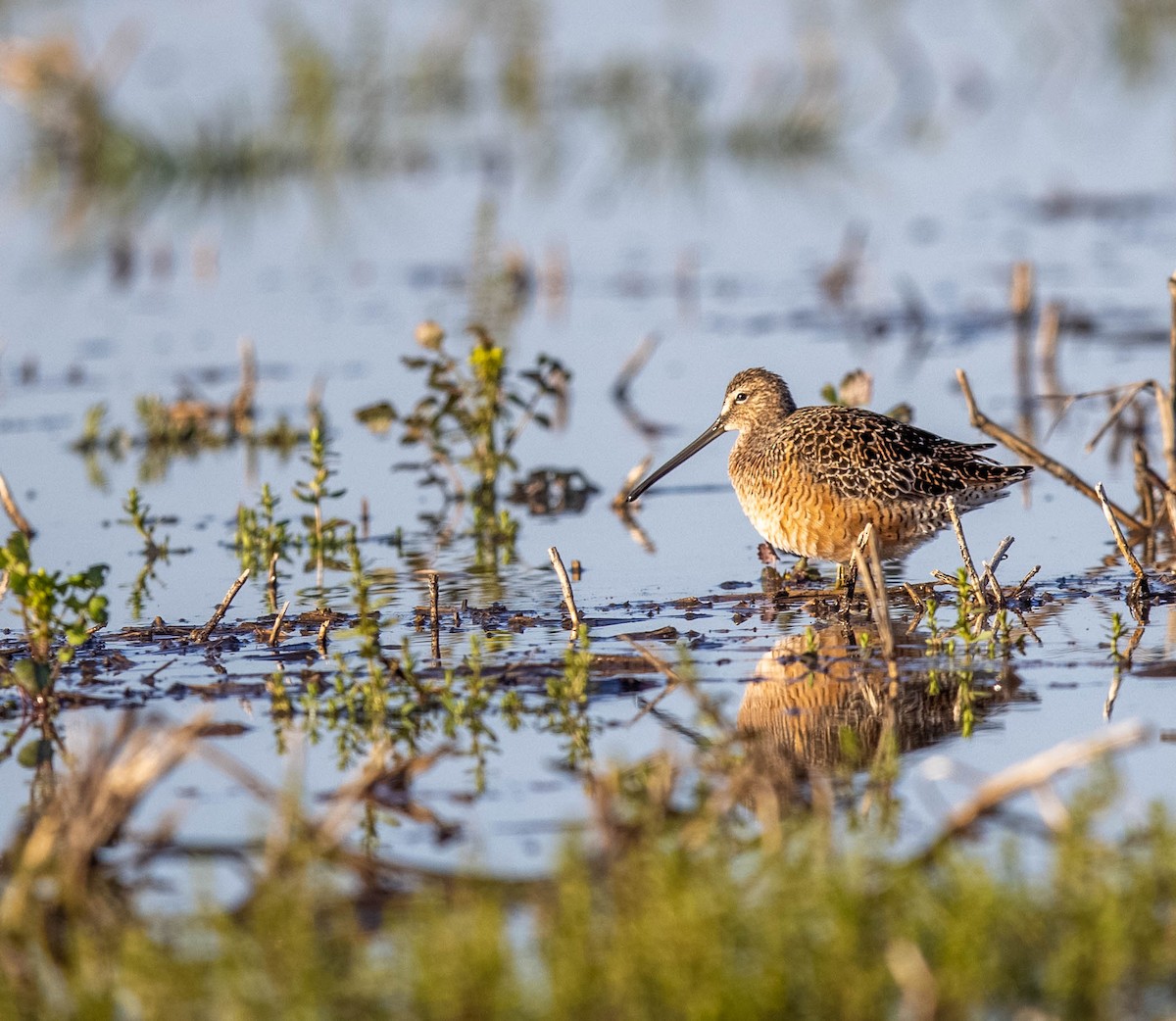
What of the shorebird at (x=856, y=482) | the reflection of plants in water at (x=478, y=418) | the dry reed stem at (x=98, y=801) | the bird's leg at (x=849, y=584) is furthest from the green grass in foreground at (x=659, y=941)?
the reflection of plants in water at (x=478, y=418)

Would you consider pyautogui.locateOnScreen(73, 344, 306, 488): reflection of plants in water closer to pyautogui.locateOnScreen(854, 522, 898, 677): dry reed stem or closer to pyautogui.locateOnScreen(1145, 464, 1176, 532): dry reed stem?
pyautogui.locateOnScreen(1145, 464, 1176, 532): dry reed stem

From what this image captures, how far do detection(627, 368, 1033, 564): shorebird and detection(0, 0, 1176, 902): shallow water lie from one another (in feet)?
1.08

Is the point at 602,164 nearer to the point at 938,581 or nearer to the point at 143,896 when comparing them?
the point at 938,581

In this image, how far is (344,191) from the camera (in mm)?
15586

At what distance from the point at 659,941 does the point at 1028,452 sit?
397cm

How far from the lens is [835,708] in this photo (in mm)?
5379

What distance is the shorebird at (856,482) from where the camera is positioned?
6594 mm

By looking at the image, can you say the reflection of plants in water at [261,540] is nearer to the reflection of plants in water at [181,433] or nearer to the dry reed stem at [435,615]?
the dry reed stem at [435,615]

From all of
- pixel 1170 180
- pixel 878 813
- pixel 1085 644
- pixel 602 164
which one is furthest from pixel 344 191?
pixel 878 813

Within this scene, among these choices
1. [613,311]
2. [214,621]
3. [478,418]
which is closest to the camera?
[214,621]

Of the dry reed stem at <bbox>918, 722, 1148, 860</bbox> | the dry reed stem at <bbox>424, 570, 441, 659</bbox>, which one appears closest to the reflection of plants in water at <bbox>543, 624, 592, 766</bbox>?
the dry reed stem at <bbox>424, 570, 441, 659</bbox>

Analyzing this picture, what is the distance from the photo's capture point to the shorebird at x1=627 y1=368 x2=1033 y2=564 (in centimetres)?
659

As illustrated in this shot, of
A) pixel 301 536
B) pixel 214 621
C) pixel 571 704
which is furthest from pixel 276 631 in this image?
pixel 301 536

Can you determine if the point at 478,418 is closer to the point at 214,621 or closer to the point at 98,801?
the point at 214,621
